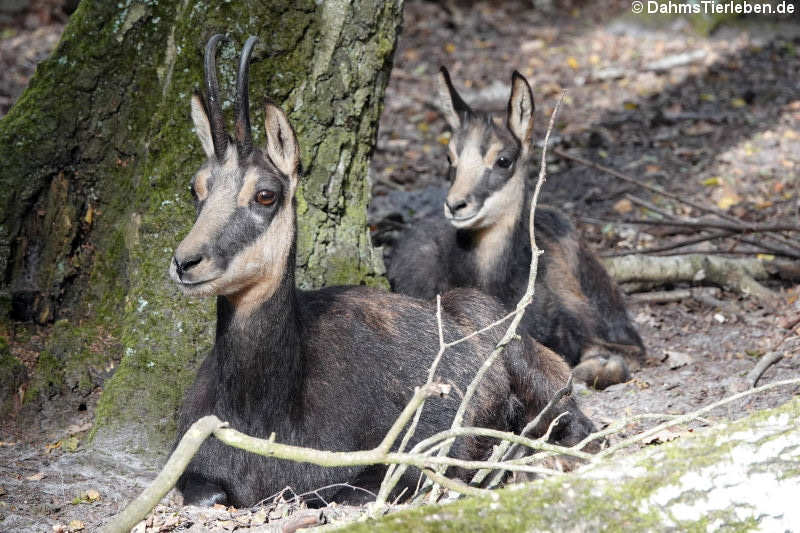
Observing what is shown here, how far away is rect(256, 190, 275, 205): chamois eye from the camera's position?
4219mm

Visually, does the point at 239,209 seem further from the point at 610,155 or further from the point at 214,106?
the point at 610,155

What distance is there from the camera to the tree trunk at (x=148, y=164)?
17.9 feet

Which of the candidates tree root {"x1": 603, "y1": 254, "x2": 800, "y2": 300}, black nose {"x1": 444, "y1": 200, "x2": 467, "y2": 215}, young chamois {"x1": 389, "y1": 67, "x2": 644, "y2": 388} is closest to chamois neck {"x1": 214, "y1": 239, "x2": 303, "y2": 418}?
black nose {"x1": 444, "y1": 200, "x2": 467, "y2": 215}

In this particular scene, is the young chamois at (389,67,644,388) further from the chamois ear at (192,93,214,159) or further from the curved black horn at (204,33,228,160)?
the curved black horn at (204,33,228,160)

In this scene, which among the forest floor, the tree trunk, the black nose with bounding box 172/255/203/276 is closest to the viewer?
the black nose with bounding box 172/255/203/276

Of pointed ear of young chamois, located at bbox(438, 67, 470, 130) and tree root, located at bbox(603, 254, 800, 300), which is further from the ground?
pointed ear of young chamois, located at bbox(438, 67, 470, 130)

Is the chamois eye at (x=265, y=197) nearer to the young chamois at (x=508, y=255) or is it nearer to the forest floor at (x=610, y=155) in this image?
the forest floor at (x=610, y=155)

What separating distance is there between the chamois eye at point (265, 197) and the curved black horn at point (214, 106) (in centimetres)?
32

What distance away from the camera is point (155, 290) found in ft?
17.8

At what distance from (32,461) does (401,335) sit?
2119mm

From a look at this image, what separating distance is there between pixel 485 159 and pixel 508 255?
71 centimetres

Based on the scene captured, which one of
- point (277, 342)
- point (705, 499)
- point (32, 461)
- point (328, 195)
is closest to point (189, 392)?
point (277, 342)

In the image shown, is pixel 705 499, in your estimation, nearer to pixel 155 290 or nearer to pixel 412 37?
pixel 155 290

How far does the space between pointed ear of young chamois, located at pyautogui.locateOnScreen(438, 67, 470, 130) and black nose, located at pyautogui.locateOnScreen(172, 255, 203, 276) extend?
3.35m
